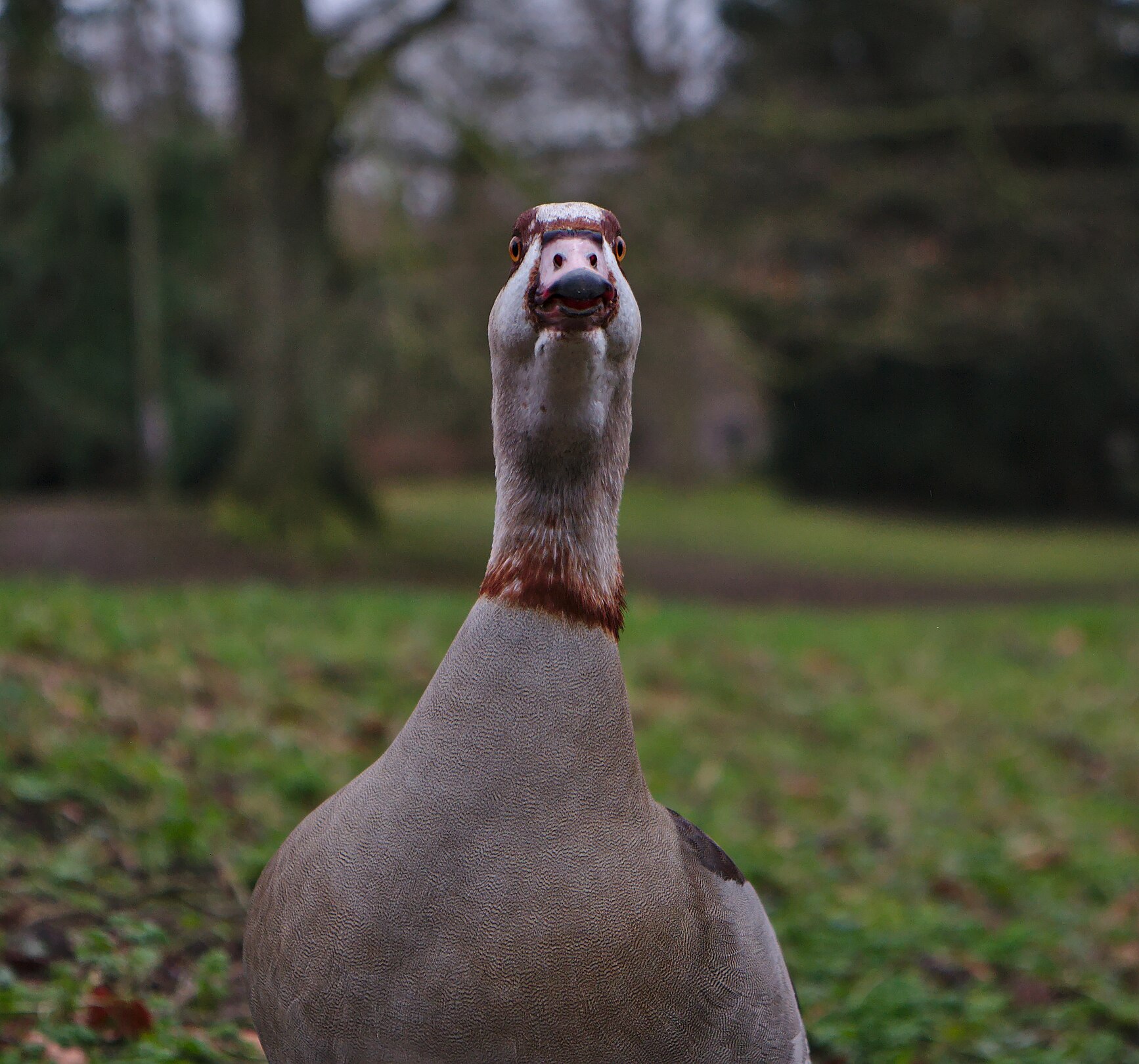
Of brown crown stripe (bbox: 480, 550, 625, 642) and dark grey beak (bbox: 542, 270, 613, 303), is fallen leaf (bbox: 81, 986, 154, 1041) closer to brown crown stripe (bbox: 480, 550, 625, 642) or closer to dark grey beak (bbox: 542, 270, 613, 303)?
brown crown stripe (bbox: 480, 550, 625, 642)

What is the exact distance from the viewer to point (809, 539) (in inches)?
749

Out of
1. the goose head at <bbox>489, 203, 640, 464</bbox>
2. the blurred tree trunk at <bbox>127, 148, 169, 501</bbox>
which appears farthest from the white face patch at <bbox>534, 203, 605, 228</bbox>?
the blurred tree trunk at <bbox>127, 148, 169, 501</bbox>

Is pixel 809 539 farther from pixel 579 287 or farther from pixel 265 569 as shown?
pixel 579 287

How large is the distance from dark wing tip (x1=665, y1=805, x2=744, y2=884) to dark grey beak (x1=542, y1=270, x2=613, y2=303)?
3.19 ft

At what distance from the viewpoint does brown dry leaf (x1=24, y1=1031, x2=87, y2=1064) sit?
120 inches

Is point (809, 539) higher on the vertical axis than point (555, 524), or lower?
lower

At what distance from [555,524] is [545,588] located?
0.10m

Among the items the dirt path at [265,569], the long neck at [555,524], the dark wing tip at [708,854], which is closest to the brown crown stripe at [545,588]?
the long neck at [555,524]

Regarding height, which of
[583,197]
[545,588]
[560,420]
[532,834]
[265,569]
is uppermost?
[583,197]

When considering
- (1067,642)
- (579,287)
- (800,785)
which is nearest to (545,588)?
(579,287)

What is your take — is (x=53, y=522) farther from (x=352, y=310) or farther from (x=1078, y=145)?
(x=1078, y=145)

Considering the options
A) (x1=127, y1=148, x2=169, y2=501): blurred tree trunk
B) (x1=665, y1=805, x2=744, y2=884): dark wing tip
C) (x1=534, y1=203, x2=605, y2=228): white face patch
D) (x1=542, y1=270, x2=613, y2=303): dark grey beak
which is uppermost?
(x1=127, y1=148, x2=169, y2=501): blurred tree trunk

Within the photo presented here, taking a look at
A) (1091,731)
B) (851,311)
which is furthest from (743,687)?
(851,311)

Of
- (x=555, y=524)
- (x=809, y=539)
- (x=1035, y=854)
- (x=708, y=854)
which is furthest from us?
(x=809, y=539)
